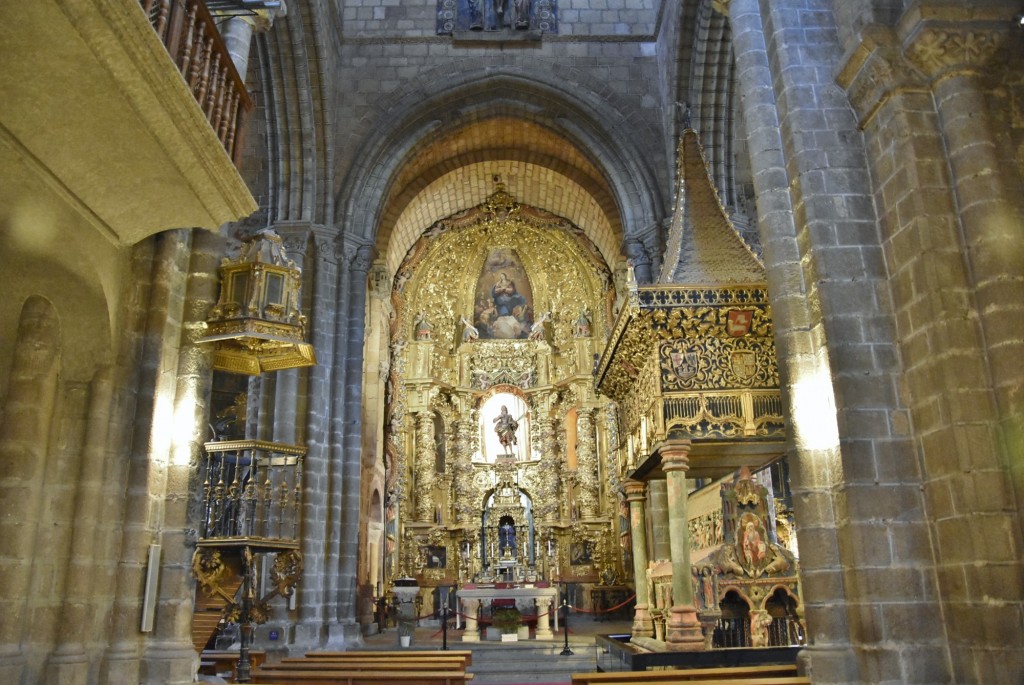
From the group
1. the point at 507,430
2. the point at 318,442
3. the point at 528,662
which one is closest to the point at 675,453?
the point at 528,662

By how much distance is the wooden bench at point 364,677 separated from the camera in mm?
6691

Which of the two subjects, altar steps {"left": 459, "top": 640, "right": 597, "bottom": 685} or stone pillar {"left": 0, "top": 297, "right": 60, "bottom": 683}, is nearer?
stone pillar {"left": 0, "top": 297, "right": 60, "bottom": 683}

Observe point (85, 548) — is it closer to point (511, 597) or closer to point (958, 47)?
point (958, 47)

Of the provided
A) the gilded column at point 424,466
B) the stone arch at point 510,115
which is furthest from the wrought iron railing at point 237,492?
the gilded column at point 424,466

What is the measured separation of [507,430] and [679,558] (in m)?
13.4

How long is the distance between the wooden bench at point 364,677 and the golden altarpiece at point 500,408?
11888 millimetres

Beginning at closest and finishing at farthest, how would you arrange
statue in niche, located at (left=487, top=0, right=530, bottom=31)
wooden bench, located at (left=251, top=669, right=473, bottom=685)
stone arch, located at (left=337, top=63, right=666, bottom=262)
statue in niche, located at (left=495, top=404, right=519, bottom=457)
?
1. wooden bench, located at (left=251, top=669, right=473, bottom=685)
2. stone arch, located at (left=337, top=63, right=666, bottom=262)
3. statue in niche, located at (left=487, top=0, right=530, bottom=31)
4. statue in niche, located at (left=495, top=404, right=519, bottom=457)

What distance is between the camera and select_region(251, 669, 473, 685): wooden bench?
6691 mm

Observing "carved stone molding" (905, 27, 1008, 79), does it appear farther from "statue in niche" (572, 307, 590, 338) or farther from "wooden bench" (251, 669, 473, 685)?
"statue in niche" (572, 307, 590, 338)

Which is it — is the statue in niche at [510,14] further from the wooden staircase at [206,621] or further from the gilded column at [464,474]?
the wooden staircase at [206,621]

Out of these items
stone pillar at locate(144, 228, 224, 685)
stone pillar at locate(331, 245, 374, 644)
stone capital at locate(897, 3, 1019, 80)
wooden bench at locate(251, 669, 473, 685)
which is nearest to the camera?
stone capital at locate(897, 3, 1019, 80)

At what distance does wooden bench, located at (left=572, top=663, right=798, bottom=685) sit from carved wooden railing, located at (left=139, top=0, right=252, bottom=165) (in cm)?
488

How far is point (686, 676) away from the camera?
616 cm

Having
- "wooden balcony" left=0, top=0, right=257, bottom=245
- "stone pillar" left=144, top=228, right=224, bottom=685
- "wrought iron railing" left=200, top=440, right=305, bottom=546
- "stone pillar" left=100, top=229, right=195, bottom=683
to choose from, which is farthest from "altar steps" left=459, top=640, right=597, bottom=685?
"wooden balcony" left=0, top=0, right=257, bottom=245
